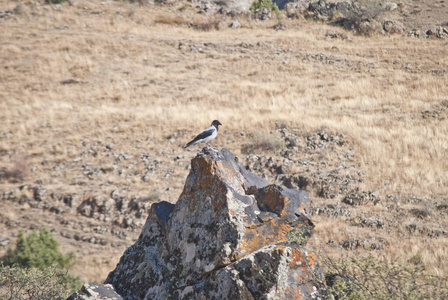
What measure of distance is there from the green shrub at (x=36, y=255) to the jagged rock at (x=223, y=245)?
20.0 feet

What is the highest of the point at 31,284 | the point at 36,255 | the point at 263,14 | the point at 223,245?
the point at 263,14

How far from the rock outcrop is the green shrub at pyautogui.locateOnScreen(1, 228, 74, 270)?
607 cm

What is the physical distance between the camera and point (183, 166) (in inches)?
663

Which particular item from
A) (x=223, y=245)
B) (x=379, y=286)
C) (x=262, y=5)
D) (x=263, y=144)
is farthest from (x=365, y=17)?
(x=223, y=245)

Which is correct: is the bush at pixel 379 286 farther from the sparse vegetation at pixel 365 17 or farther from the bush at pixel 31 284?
the sparse vegetation at pixel 365 17

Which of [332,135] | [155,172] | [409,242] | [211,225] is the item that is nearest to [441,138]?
[332,135]

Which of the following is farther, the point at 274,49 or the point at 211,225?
the point at 274,49

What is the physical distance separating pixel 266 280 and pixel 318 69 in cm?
2750

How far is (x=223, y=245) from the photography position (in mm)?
5156

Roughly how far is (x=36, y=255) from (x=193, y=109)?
13.1 meters

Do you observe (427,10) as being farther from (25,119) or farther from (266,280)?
(266,280)

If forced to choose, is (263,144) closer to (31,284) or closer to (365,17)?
(31,284)

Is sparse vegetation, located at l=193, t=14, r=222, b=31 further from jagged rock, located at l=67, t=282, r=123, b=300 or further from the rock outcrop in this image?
jagged rock, located at l=67, t=282, r=123, b=300

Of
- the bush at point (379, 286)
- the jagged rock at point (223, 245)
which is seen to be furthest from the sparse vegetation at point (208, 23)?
the bush at point (379, 286)
